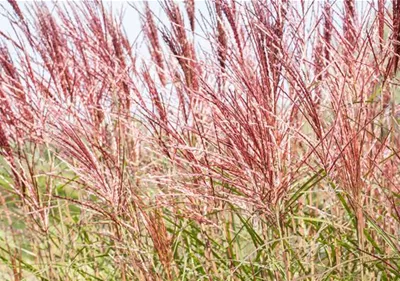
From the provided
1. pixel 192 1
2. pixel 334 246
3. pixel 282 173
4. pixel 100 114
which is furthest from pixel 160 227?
pixel 192 1

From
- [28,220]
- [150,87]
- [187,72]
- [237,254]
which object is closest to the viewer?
[150,87]

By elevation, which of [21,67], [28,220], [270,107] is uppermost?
[21,67]

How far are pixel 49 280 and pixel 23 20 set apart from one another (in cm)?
98

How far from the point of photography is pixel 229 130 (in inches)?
66.2

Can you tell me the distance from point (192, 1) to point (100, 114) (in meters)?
0.54

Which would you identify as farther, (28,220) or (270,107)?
(28,220)

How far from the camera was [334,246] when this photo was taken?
217 cm

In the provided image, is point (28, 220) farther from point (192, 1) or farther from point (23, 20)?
point (192, 1)

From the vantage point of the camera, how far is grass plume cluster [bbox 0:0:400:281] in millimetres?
1668

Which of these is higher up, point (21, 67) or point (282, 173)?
point (21, 67)

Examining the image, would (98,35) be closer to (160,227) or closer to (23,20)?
(23,20)

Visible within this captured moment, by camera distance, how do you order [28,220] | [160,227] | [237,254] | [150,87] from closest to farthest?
1. [160,227]
2. [150,87]
3. [237,254]
4. [28,220]

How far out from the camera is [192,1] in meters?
2.61

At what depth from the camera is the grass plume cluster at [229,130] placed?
167 cm
